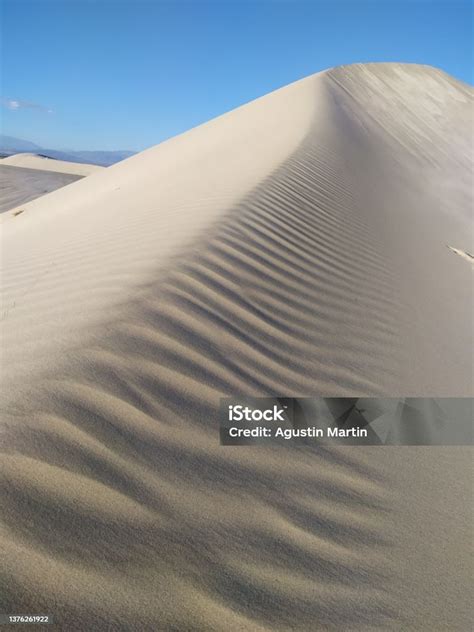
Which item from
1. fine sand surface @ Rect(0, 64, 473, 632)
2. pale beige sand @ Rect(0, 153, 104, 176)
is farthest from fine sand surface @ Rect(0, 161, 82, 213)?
fine sand surface @ Rect(0, 64, 473, 632)

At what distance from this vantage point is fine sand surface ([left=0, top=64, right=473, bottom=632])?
60.1 inches

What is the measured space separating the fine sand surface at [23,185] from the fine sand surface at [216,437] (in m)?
12.5

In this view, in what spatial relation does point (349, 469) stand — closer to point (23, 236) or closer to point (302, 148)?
point (23, 236)

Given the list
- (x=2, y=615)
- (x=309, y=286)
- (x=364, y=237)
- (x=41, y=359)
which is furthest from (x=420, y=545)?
(x=364, y=237)

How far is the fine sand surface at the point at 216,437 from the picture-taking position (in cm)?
153

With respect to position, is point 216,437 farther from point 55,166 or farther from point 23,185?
point 55,166

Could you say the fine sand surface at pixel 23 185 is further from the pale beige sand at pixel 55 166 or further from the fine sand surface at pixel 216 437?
the fine sand surface at pixel 216 437

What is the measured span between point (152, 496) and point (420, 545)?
1.00 meters

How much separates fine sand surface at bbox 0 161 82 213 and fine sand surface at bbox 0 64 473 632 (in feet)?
41.1

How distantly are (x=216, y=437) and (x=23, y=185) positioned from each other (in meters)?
20.1

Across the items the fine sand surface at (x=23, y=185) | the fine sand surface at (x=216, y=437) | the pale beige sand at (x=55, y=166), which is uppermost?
the pale beige sand at (x=55, y=166)

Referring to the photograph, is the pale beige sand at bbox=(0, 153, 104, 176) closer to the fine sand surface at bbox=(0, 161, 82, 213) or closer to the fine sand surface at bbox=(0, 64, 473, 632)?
the fine sand surface at bbox=(0, 161, 82, 213)

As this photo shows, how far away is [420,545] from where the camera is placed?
1971 millimetres

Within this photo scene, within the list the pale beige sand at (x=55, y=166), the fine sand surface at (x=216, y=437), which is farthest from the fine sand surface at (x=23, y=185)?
the fine sand surface at (x=216, y=437)
